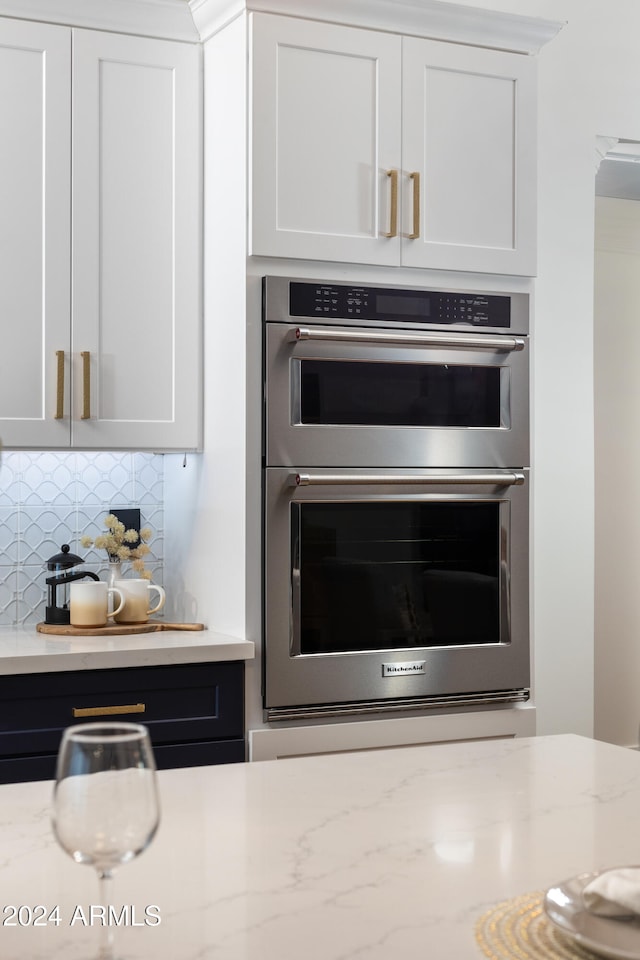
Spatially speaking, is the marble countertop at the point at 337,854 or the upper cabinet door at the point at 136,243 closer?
the marble countertop at the point at 337,854

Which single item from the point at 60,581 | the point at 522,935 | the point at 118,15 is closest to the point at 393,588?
the point at 60,581

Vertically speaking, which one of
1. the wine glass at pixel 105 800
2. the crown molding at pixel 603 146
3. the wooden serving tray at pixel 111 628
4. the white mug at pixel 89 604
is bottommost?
the wooden serving tray at pixel 111 628

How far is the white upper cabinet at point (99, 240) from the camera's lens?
107 inches

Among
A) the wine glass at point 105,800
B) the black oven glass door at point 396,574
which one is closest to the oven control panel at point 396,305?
the black oven glass door at point 396,574

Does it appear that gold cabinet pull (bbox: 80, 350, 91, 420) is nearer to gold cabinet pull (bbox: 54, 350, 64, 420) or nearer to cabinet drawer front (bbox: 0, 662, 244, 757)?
gold cabinet pull (bbox: 54, 350, 64, 420)

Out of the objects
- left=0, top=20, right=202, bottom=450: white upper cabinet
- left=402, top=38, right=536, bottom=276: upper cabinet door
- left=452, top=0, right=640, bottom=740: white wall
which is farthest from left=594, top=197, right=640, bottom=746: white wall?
left=0, top=20, right=202, bottom=450: white upper cabinet

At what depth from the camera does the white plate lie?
2.79 ft

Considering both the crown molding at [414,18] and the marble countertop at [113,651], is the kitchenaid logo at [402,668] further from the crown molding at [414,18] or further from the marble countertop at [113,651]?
the crown molding at [414,18]

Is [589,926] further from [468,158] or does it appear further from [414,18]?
[414,18]

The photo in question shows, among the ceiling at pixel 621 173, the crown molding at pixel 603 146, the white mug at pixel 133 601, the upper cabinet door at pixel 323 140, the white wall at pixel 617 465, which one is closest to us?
the upper cabinet door at pixel 323 140

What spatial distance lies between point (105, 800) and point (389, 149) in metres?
2.29

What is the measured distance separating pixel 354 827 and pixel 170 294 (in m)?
1.91

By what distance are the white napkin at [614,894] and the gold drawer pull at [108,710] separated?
172cm

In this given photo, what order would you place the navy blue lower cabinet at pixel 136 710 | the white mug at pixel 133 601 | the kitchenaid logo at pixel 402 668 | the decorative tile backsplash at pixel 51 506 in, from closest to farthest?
the navy blue lower cabinet at pixel 136 710, the kitchenaid logo at pixel 402 668, the white mug at pixel 133 601, the decorative tile backsplash at pixel 51 506
